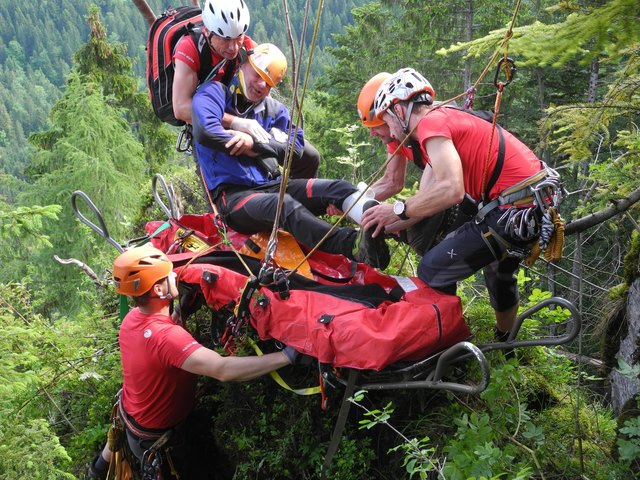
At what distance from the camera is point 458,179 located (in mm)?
3604

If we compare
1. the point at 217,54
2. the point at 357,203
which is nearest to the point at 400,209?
the point at 357,203

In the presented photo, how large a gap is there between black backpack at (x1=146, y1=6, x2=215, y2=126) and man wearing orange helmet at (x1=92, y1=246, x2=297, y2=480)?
189 cm

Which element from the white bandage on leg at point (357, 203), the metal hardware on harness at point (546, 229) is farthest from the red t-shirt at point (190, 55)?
the metal hardware on harness at point (546, 229)

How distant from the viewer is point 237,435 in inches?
183

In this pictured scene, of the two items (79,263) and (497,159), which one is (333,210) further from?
(79,263)

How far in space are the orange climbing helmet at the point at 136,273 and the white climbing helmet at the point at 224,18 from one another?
2.10 m

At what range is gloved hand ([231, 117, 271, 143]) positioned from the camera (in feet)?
16.5

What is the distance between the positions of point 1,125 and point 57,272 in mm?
110718

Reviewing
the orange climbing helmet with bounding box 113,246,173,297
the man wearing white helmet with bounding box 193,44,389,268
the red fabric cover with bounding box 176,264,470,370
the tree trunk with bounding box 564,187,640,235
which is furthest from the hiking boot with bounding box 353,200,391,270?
the orange climbing helmet with bounding box 113,246,173,297

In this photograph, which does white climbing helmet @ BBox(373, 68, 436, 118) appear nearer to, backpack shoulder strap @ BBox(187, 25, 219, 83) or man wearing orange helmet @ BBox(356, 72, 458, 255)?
man wearing orange helmet @ BBox(356, 72, 458, 255)

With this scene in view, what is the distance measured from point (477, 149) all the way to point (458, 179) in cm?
35

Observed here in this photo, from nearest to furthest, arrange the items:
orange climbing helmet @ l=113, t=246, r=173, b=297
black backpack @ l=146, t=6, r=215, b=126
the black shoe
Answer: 1. orange climbing helmet @ l=113, t=246, r=173, b=297
2. the black shoe
3. black backpack @ l=146, t=6, r=215, b=126

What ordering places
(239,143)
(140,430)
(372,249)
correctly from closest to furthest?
(372,249)
(140,430)
(239,143)

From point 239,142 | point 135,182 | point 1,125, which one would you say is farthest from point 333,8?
point 239,142
